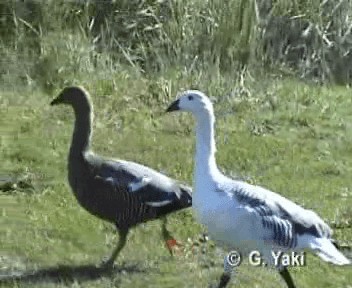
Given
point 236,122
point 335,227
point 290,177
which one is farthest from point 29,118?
point 335,227

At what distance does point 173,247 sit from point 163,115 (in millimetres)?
4026

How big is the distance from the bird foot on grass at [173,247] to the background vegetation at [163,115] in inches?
3.0

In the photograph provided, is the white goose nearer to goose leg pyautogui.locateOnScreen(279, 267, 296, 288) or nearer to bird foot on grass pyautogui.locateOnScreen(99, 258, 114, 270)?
goose leg pyautogui.locateOnScreen(279, 267, 296, 288)

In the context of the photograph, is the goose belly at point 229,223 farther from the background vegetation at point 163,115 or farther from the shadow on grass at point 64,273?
the shadow on grass at point 64,273

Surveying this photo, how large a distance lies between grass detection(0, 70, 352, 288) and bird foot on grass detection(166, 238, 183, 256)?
6cm

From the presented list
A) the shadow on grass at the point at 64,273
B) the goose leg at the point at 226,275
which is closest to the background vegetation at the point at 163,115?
the shadow on grass at the point at 64,273

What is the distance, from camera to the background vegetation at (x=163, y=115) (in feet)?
26.9

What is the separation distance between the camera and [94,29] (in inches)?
576

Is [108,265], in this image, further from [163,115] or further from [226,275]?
[163,115]

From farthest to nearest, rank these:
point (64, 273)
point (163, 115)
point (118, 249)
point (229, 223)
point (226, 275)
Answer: point (163, 115) < point (118, 249) < point (64, 273) < point (226, 275) < point (229, 223)

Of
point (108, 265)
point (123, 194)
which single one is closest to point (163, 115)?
point (123, 194)

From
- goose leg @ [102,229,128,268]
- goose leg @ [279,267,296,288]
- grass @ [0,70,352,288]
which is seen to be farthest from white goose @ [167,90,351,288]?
goose leg @ [102,229,128,268]

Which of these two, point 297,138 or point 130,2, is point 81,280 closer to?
point 297,138

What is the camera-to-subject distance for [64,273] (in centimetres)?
786
